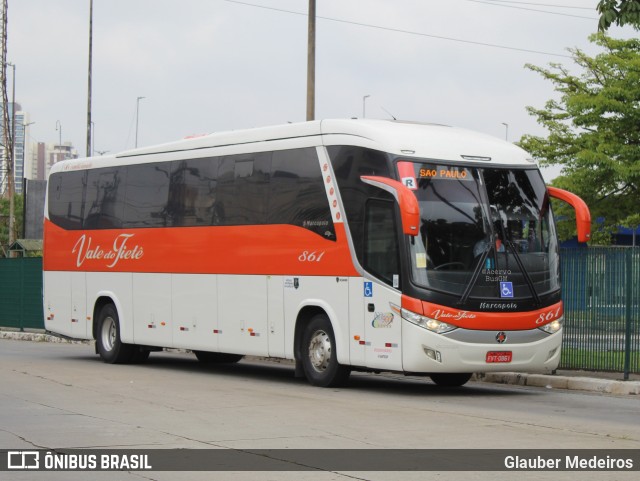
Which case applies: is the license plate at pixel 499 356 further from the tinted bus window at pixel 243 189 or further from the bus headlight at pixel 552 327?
the tinted bus window at pixel 243 189

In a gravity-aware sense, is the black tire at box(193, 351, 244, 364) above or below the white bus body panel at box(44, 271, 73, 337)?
below

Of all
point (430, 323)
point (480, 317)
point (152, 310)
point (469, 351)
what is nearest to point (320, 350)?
point (430, 323)

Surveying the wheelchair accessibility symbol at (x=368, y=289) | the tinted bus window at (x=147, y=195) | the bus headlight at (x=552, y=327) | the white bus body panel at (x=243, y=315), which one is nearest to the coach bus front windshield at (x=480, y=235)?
the bus headlight at (x=552, y=327)

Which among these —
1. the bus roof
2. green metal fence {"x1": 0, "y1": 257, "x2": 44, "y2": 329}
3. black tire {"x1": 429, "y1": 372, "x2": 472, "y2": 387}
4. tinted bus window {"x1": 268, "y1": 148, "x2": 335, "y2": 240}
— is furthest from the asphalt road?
green metal fence {"x1": 0, "y1": 257, "x2": 44, "y2": 329}

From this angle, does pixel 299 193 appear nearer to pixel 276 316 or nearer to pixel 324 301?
pixel 324 301

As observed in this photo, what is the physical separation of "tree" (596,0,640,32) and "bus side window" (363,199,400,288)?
12.4 ft

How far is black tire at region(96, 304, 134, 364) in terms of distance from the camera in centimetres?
2312

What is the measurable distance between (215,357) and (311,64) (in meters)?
7.16

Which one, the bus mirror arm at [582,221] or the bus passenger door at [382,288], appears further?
the bus mirror arm at [582,221]

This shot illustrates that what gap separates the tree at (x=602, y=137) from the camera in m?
36.1

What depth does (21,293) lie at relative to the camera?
37.0 m

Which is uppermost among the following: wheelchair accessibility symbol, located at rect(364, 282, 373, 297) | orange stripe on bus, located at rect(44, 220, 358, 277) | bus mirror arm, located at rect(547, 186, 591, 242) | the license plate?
bus mirror arm, located at rect(547, 186, 591, 242)

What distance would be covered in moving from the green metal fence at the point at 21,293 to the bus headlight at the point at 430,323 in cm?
2199

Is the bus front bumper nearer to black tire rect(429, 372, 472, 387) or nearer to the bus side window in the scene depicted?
the bus side window
